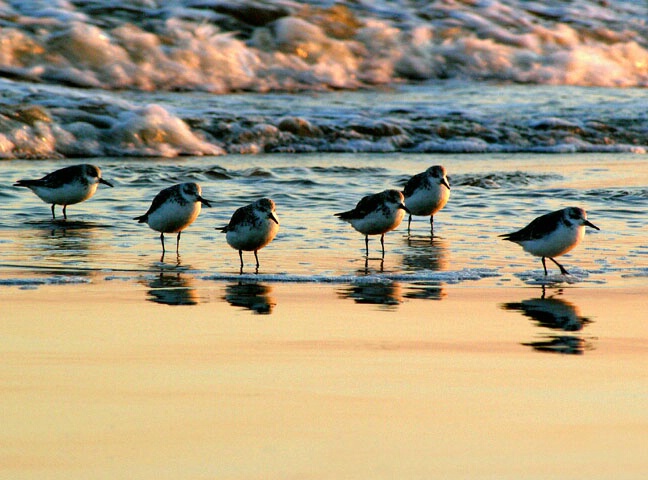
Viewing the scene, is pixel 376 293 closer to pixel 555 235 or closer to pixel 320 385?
pixel 555 235

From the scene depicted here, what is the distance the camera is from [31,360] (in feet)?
17.9

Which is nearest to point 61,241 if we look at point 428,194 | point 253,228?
point 253,228

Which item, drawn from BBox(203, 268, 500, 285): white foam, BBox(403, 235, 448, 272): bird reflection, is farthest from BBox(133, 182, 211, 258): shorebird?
BBox(403, 235, 448, 272): bird reflection

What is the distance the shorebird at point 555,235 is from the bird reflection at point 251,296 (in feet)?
6.65

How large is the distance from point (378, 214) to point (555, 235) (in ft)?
5.71

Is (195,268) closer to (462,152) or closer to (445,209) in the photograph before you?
(445,209)

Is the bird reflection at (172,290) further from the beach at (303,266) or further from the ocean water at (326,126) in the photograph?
the ocean water at (326,126)

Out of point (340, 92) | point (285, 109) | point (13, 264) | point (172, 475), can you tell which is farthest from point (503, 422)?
point (340, 92)

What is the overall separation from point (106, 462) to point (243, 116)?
13366mm

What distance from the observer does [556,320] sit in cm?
673

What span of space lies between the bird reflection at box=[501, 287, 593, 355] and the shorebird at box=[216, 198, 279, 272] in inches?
84.5

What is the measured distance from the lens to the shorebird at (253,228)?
341 inches

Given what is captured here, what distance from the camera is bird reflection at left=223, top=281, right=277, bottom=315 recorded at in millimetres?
7008

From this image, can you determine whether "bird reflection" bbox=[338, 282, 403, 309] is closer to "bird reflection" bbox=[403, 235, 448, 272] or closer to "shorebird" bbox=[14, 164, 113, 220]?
"bird reflection" bbox=[403, 235, 448, 272]
